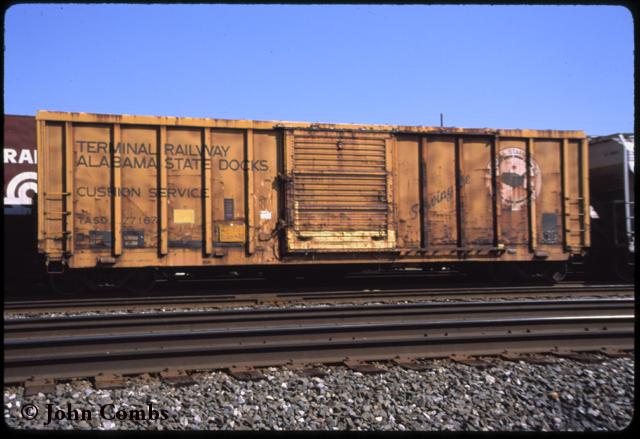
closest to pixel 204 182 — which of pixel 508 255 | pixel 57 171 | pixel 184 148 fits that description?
pixel 184 148

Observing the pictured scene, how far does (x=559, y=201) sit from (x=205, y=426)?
32.0 feet

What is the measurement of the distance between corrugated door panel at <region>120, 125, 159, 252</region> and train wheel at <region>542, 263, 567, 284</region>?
8.14 meters

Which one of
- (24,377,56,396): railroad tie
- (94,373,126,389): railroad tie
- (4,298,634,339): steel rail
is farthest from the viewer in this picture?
(4,298,634,339): steel rail

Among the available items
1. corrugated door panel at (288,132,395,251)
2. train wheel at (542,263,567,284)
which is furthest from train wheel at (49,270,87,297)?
train wheel at (542,263,567,284)

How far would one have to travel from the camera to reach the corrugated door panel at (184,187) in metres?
9.70

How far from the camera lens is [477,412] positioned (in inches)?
160

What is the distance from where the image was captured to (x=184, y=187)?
385 inches

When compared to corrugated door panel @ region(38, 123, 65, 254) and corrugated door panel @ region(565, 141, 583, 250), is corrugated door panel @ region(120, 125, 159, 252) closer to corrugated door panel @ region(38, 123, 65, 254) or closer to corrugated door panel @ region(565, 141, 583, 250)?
corrugated door panel @ region(38, 123, 65, 254)

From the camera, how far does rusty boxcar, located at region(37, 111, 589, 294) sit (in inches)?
368

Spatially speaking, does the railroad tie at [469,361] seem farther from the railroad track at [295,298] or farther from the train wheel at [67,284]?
the train wheel at [67,284]

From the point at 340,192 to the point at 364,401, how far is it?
6.33m

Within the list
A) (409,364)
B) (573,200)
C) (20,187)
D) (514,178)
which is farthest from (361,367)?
(20,187)

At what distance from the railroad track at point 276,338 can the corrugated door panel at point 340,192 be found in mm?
2941

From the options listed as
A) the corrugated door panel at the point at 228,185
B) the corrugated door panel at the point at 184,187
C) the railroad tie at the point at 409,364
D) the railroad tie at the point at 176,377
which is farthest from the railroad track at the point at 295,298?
the railroad tie at the point at 176,377
